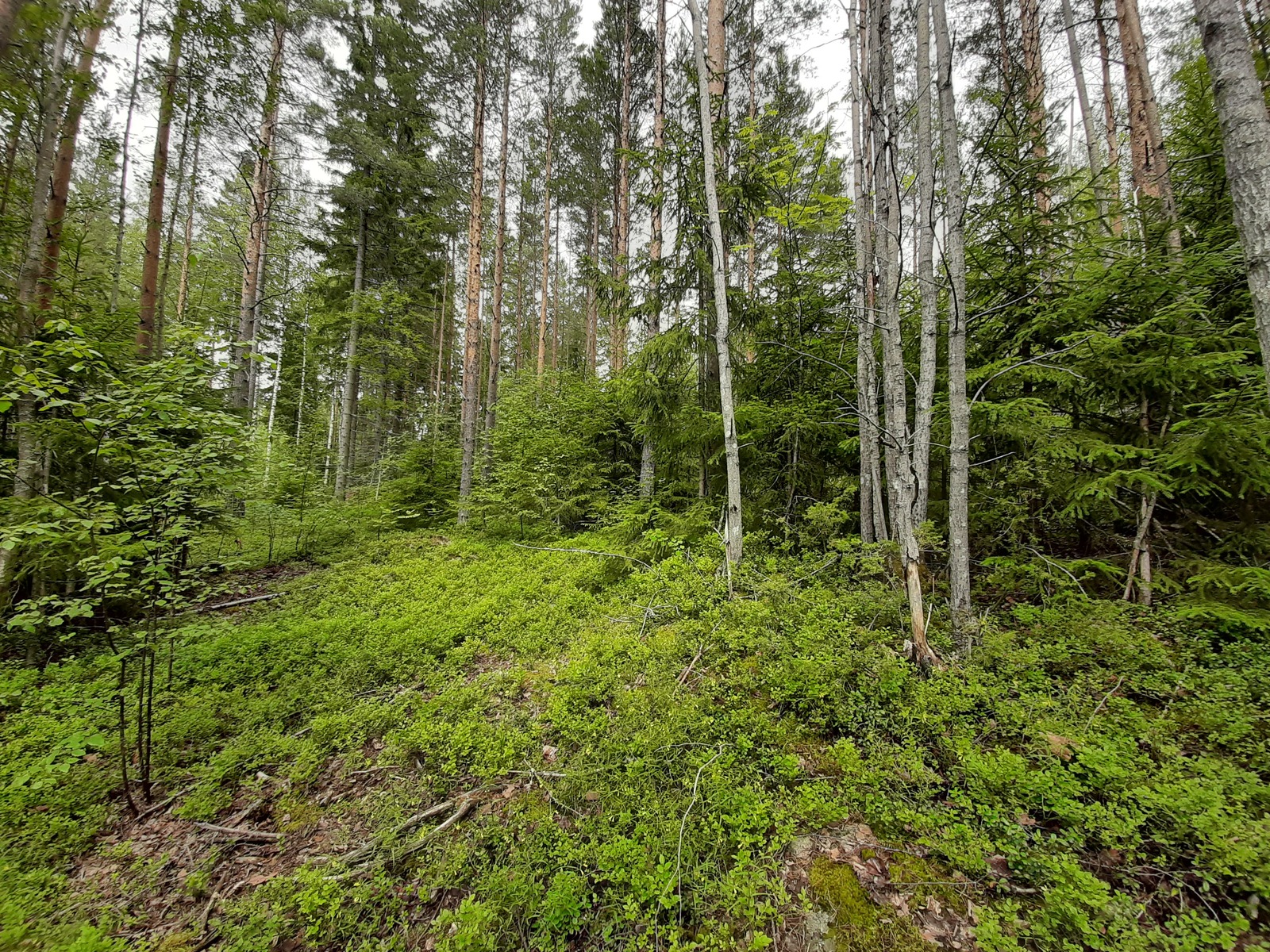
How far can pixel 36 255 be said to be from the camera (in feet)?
13.2

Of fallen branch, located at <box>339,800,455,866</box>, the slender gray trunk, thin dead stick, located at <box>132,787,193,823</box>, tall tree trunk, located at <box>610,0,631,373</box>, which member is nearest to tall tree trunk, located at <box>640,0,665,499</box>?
tall tree trunk, located at <box>610,0,631,373</box>

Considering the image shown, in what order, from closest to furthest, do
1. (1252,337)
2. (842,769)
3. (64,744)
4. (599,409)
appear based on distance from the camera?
(842,769) → (64,744) → (1252,337) → (599,409)

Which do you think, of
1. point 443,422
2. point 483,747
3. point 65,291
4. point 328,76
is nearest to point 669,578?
point 483,747

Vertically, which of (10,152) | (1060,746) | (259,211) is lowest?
(1060,746)

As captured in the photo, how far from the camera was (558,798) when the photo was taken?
2893 mm

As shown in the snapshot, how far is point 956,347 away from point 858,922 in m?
3.95

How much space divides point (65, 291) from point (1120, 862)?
34.4 feet

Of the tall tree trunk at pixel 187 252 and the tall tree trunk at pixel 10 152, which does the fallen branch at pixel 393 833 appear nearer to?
the tall tree trunk at pixel 10 152

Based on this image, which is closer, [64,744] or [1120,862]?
[1120,862]

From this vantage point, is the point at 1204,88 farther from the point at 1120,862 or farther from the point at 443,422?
the point at 443,422

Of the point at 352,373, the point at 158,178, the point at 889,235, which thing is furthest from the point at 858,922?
the point at 352,373

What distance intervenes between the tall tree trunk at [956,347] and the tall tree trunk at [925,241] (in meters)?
0.11

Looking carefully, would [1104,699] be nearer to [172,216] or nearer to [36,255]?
[36,255]

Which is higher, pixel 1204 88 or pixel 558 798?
pixel 1204 88
